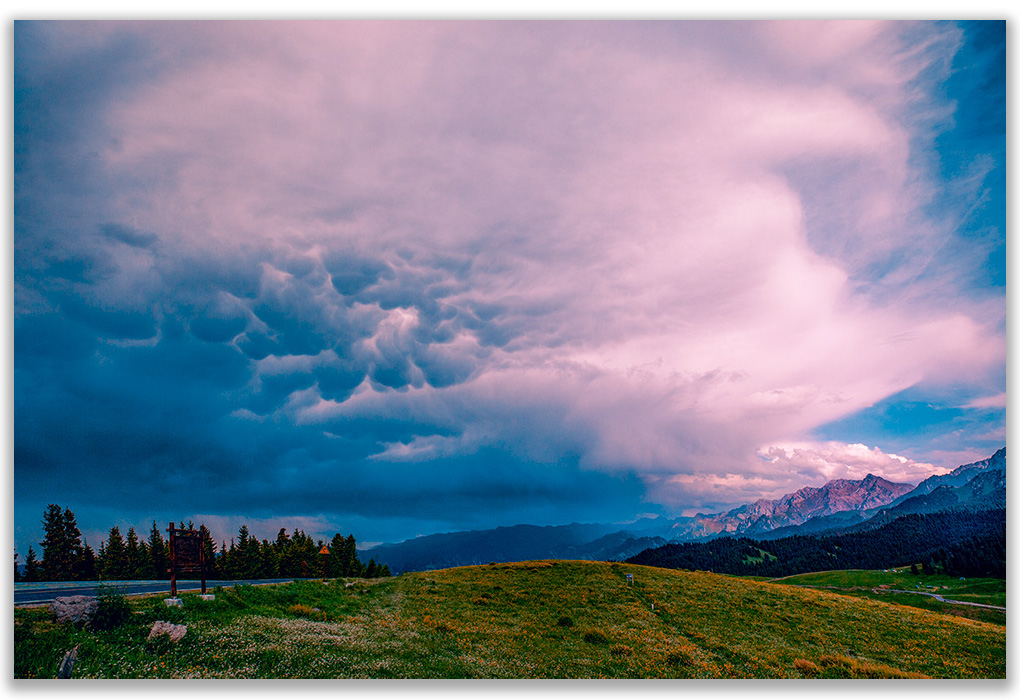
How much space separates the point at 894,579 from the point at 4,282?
7410 inches

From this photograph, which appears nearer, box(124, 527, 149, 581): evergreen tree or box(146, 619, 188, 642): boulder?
box(146, 619, 188, 642): boulder

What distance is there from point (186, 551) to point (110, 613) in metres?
4.09

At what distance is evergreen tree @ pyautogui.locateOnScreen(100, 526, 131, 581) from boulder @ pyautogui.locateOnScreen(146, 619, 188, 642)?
4315cm

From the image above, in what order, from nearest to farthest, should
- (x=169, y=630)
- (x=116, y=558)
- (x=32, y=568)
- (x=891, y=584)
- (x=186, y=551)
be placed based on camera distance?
(x=169, y=630), (x=186, y=551), (x=32, y=568), (x=116, y=558), (x=891, y=584)

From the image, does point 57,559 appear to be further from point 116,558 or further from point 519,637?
point 519,637

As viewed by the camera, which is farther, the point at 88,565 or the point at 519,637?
the point at 88,565

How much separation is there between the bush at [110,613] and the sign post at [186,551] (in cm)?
299

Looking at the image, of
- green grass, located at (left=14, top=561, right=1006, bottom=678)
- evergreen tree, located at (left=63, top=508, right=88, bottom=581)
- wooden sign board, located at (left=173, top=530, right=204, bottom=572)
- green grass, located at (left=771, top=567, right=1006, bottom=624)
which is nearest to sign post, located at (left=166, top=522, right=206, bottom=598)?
wooden sign board, located at (left=173, top=530, right=204, bottom=572)

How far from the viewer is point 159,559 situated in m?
46.1

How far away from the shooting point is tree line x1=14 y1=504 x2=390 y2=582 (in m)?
38.4

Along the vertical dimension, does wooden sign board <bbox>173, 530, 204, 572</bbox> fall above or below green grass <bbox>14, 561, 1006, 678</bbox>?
above

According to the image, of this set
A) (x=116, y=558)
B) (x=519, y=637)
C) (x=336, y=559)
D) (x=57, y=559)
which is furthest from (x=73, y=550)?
(x=519, y=637)

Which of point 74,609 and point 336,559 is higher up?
point 74,609

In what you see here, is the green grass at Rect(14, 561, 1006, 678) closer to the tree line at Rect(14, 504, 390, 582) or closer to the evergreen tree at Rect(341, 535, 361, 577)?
the tree line at Rect(14, 504, 390, 582)
